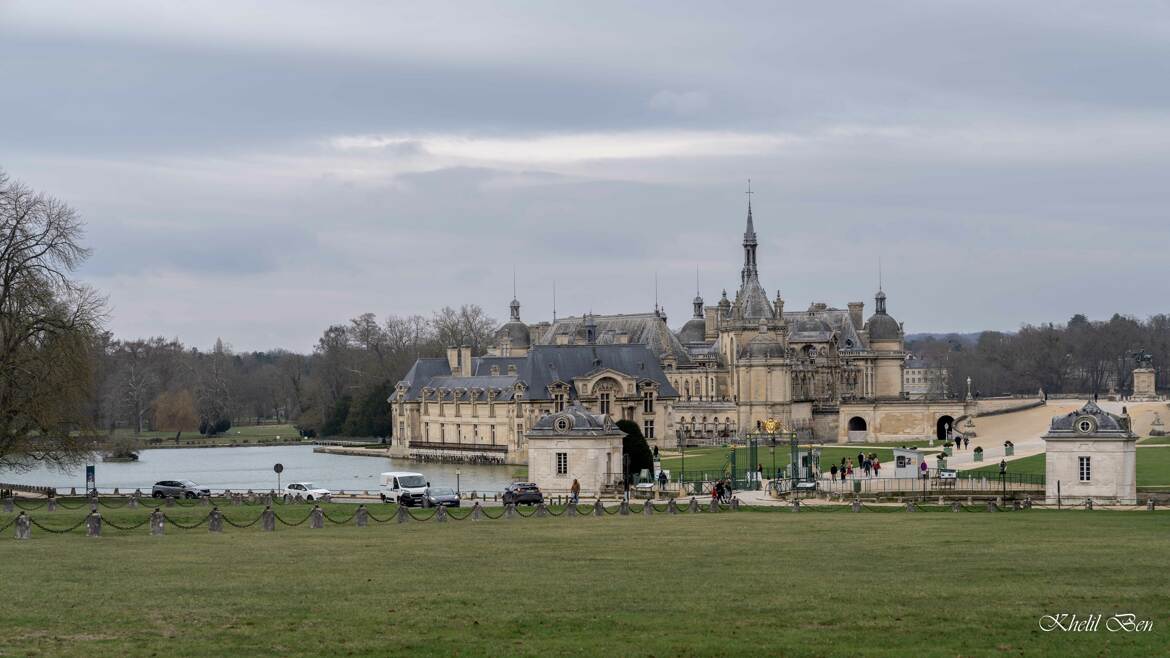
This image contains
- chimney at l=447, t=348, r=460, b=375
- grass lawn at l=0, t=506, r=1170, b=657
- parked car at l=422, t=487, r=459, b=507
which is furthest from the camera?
chimney at l=447, t=348, r=460, b=375

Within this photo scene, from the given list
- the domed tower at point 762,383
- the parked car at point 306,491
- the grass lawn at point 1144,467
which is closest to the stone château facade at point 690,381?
the domed tower at point 762,383

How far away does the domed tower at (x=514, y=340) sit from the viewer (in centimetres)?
15250

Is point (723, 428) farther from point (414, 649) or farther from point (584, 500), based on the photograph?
point (414, 649)

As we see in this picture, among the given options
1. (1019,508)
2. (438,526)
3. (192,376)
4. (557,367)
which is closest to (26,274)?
(438,526)

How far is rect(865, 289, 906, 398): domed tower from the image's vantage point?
142 metres

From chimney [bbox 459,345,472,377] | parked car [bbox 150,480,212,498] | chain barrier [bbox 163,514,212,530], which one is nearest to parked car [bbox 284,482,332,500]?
parked car [bbox 150,480,212,498]

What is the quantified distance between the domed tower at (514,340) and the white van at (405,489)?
86.1 metres

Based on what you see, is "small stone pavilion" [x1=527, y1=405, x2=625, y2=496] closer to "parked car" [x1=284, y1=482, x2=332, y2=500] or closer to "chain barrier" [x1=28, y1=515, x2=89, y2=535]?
"parked car" [x1=284, y1=482, x2=332, y2=500]

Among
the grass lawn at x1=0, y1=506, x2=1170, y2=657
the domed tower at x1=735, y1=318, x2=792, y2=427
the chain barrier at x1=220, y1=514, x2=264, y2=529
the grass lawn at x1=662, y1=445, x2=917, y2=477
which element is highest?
the domed tower at x1=735, y1=318, x2=792, y2=427

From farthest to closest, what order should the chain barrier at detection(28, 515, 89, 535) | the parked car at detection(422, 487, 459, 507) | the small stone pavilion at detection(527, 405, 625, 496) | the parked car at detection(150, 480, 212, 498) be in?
the small stone pavilion at detection(527, 405, 625, 496)
the parked car at detection(150, 480, 212, 498)
the parked car at detection(422, 487, 459, 507)
the chain barrier at detection(28, 515, 89, 535)

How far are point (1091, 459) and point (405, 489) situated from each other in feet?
82.4

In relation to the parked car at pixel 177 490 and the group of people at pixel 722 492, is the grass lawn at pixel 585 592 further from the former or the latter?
the parked car at pixel 177 490

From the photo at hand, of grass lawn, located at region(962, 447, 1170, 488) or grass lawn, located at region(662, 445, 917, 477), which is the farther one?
grass lawn, located at region(662, 445, 917, 477)

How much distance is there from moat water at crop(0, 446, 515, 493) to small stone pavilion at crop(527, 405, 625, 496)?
473 inches
